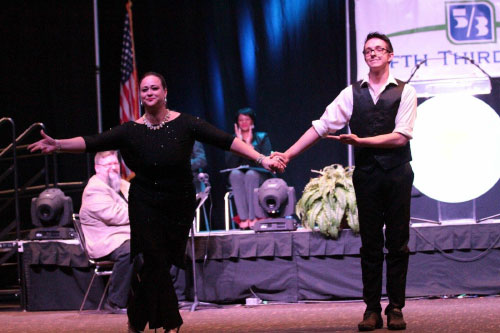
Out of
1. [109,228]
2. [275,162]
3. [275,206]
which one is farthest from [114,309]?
[275,162]

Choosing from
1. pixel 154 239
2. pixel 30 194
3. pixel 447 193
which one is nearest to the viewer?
pixel 154 239

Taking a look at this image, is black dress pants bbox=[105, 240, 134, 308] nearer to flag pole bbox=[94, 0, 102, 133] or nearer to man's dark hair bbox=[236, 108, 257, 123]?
man's dark hair bbox=[236, 108, 257, 123]

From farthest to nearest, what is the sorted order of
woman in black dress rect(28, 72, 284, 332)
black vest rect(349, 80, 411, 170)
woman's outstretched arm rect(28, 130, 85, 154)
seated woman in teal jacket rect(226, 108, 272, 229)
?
seated woman in teal jacket rect(226, 108, 272, 229) → black vest rect(349, 80, 411, 170) → woman's outstretched arm rect(28, 130, 85, 154) → woman in black dress rect(28, 72, 284, 332)

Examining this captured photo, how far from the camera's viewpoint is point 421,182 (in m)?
6.88

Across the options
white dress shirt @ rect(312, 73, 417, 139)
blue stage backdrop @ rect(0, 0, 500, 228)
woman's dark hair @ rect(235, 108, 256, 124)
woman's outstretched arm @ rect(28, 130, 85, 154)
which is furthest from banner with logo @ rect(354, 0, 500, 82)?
woman's outstretched arm @ rect(28, 130, 85, 154)

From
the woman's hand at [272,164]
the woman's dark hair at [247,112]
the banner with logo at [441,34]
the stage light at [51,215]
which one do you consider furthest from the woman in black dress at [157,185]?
the banner with logo at [441,34]

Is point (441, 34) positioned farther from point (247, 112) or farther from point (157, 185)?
point (157, 185)

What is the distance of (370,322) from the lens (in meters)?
4.69

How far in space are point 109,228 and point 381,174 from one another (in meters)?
2.94

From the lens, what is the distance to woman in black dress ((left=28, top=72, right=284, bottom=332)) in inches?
179

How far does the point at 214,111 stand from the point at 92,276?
10.6ft

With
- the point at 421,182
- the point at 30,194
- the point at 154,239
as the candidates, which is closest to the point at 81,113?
the point at 30,194

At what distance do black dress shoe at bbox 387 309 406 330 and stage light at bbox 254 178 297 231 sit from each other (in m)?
2.33

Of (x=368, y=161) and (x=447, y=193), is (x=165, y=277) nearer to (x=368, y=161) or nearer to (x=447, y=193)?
(x=368, y=161)
